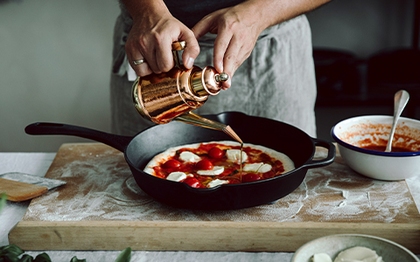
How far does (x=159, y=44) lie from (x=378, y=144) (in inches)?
26.0

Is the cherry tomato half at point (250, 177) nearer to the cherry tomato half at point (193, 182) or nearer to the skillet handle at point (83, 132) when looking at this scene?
the cherry tomato half at point (193, 182)

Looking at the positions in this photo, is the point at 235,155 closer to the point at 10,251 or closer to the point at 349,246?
the point at 349,246

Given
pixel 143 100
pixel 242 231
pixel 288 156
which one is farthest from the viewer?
pixel 288 156

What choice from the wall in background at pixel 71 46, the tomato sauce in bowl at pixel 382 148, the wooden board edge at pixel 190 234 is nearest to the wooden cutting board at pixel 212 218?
the wooden board edge at pixel 190 234

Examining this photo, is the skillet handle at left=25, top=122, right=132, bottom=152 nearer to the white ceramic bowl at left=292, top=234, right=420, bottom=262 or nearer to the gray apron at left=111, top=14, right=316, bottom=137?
the gray apron at left=111, top=14, right=316, bottom=137

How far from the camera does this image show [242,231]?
1.04 metres

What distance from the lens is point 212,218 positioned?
112 centimetres

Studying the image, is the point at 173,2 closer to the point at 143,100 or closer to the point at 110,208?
the point at 143,100

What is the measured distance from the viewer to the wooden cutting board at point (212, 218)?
3.43 ft

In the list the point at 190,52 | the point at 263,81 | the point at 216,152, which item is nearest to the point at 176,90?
the point at 190,52

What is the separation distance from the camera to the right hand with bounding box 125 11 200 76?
1.14 m

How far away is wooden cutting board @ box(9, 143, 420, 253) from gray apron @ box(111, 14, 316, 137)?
18.8 inches

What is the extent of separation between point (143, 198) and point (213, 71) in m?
0.34

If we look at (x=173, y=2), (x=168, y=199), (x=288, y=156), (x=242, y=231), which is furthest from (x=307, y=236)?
(x=173, y=2)
